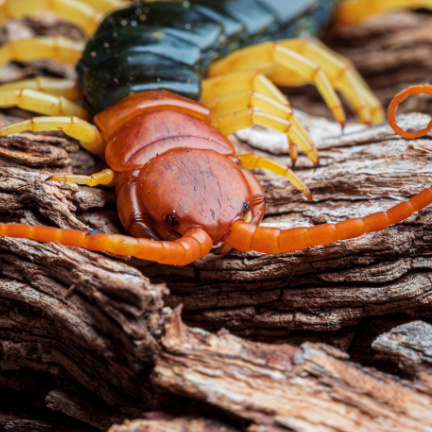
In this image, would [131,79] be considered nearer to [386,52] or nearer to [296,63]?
[296,63]

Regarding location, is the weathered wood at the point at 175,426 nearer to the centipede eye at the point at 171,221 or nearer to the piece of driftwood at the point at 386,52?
the centipede eye at the point at 171,221

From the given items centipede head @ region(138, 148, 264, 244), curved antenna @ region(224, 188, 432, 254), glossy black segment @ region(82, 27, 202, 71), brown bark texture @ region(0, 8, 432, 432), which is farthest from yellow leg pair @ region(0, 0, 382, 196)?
curved antenna @ region(224, 188, 432, 254)

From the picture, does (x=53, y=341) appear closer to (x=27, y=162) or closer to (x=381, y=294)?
(x=27, y=162)

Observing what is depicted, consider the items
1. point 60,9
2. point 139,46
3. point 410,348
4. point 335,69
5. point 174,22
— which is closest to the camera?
point 410,348

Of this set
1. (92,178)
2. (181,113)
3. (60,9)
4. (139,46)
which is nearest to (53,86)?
(139,46)

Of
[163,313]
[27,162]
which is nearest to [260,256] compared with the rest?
[163,313]

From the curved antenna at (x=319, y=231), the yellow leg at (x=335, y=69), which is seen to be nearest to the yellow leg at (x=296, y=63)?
the yellow leg at (x=335, y=69)

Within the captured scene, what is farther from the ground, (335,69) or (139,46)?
(335,69)
